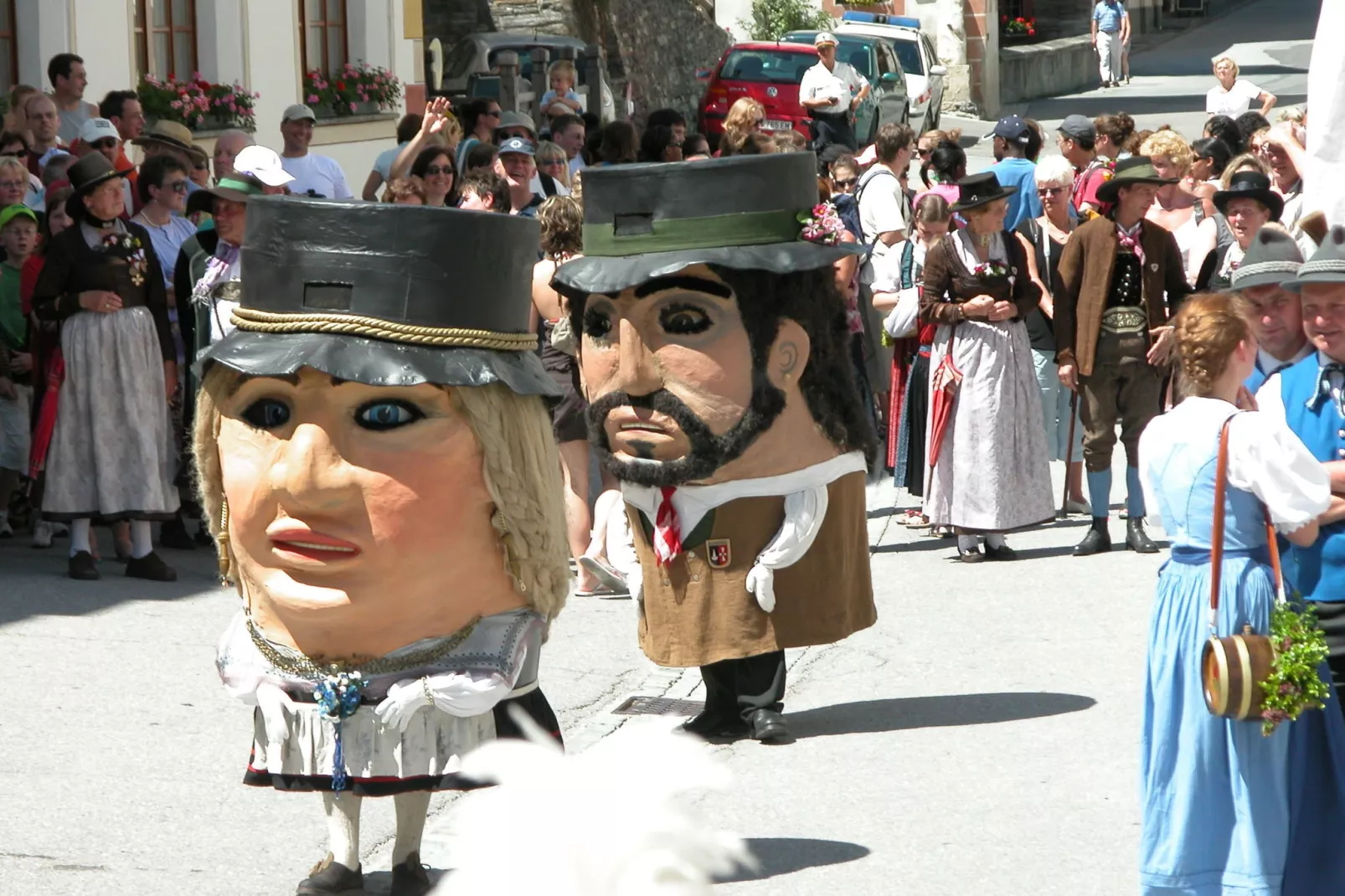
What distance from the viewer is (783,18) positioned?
33.8 metres

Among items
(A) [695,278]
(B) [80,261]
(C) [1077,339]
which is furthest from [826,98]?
(A) [695,278]

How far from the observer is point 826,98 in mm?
18156

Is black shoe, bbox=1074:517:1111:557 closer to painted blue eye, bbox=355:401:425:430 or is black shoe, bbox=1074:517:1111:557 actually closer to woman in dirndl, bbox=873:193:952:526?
woman in dirndl, bbox=873:193:952:526

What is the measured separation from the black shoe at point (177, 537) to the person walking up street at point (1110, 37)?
91.1 ft

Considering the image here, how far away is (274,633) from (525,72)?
19670 millimetres

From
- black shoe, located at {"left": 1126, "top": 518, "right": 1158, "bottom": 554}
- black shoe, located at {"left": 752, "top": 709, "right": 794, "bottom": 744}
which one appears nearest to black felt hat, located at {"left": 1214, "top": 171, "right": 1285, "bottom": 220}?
black shoe, located at {"left": 1126, "top": 518, "right": 1158, "bottom": 554}

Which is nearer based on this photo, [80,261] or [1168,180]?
[80,261]

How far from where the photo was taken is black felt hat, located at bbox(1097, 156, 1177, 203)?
9492mm

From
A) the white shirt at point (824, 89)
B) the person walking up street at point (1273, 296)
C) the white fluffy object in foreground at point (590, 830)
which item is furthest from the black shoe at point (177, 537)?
the white shirt at point (824, 89)

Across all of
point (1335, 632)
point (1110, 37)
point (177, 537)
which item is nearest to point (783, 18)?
point (1110, 37)

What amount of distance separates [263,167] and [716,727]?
3.53 m

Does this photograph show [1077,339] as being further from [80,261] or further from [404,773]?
[404,773]

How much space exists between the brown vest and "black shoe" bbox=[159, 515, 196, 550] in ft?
12.7

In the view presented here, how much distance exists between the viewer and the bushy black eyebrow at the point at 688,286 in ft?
20.1
